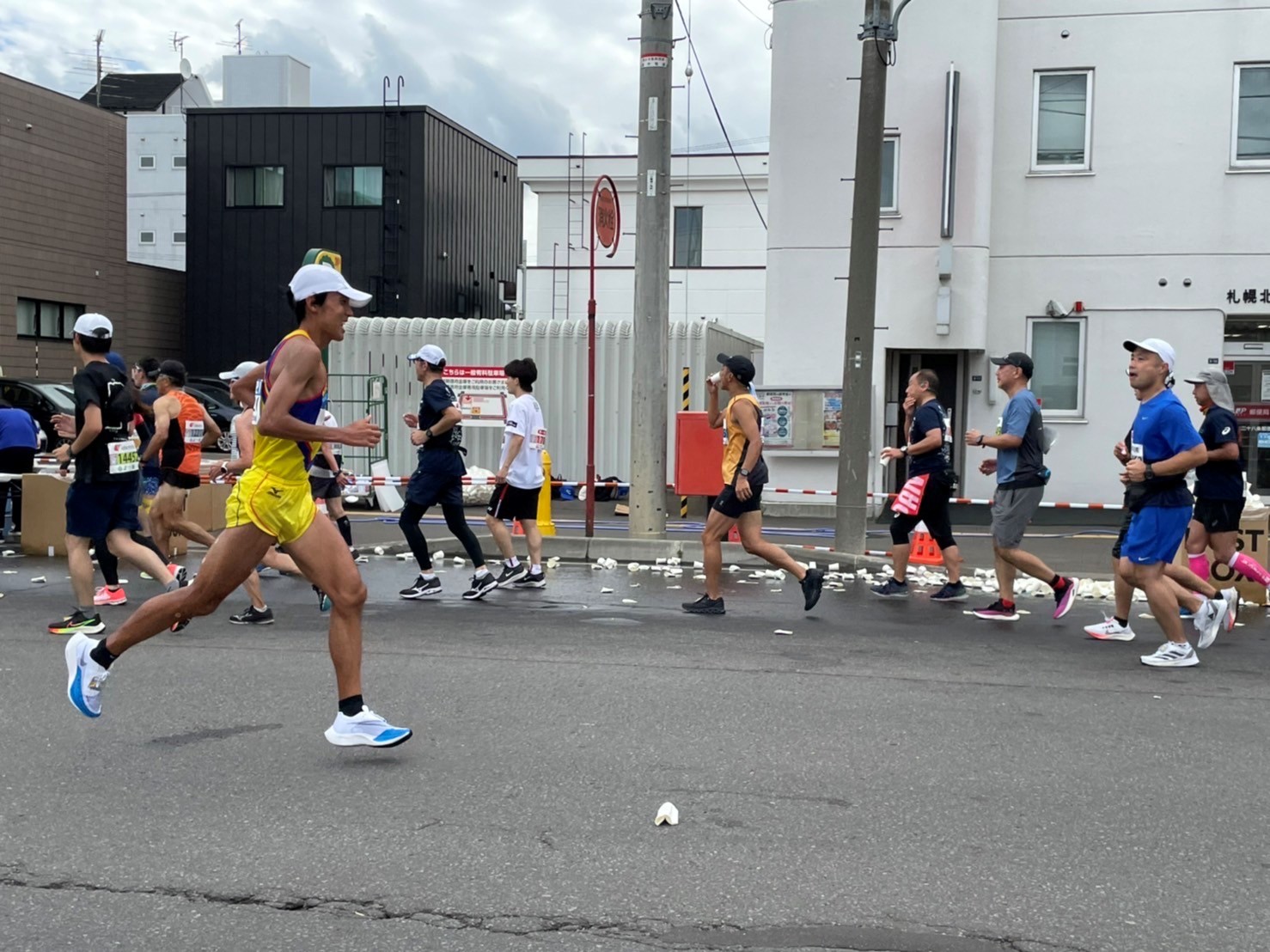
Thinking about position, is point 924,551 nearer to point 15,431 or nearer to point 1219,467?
point 1219,467

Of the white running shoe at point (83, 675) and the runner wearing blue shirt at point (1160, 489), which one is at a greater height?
the runner wearing blue shirt at point (1160, 489)

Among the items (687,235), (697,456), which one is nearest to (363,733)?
(697,456)

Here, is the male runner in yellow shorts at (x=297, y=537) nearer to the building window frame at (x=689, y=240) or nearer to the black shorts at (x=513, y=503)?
the black shorts at (x=513, y=503)

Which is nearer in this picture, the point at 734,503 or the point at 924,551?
the point at 734,503

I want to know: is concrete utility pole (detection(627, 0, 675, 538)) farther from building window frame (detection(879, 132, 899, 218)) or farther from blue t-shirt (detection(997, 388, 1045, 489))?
building window frame (detection(879, 132, 899, 218))

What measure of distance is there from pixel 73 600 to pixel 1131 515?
24.1ft

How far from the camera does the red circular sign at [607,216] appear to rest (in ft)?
41.4

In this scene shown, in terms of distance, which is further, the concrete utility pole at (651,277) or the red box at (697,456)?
the red box at (697,456)

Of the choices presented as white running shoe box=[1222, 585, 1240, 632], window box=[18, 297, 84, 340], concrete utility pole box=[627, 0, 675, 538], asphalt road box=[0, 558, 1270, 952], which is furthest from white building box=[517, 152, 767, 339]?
asphalt road box=[0, 558, 1270, 952]

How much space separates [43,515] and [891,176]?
11242mm

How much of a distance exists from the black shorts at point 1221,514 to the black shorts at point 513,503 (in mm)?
4919

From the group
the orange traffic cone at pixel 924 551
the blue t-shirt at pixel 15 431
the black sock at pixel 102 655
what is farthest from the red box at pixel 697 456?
the black sock at pixel 102 655

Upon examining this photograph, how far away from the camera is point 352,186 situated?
31.2 meters

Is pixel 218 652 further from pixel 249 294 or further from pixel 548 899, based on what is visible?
pixel 249 294
